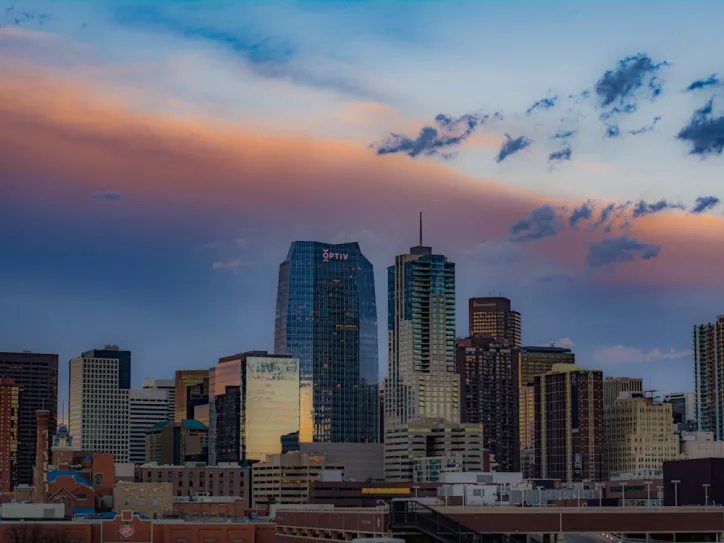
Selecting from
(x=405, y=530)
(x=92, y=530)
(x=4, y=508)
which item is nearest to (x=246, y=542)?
(x=92, y=530)

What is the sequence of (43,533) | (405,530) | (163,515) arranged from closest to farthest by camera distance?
1. (405,530)
2. (43,533)
3. (163,515)

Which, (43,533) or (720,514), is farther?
(43,533)

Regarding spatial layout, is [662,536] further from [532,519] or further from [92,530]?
[92,530]

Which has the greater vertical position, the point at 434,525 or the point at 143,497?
the point at 434,525

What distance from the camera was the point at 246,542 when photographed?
4582 inches

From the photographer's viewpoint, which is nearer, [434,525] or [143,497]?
[434,525]

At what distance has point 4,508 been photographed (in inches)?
4737

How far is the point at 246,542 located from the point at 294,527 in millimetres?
4537

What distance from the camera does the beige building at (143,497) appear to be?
165 m

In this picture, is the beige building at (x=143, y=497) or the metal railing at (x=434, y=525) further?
the beige building at (x=143, y=497)

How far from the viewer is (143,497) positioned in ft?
549

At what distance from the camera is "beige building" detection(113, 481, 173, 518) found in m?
165

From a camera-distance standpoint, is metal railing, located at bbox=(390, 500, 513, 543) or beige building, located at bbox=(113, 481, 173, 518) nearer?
metal railing, located at bbox=(390, 500, 513, 543)

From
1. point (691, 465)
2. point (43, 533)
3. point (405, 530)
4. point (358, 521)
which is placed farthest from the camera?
point (691, 465)
